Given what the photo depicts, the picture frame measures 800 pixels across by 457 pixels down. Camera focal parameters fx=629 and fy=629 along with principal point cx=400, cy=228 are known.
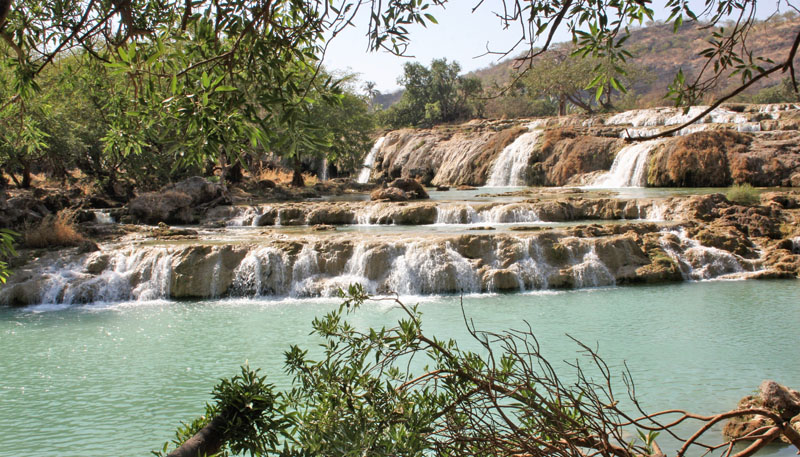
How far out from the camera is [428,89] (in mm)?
44781

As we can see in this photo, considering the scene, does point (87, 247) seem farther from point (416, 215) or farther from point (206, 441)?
point (206, 441)

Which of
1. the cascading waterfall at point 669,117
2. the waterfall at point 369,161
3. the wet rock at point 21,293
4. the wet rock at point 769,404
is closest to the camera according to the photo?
the wet rock at point 769,404

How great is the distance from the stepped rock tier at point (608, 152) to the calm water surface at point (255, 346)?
6.33m

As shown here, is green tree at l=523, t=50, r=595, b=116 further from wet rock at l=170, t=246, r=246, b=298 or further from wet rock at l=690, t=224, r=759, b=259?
wet rock at l=170, t=246, r=246, b=298

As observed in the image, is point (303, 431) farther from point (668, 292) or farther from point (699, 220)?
point (699, 220)

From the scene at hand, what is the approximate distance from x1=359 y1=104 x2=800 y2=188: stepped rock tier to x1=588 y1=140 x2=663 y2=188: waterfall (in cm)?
3

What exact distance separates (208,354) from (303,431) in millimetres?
5550

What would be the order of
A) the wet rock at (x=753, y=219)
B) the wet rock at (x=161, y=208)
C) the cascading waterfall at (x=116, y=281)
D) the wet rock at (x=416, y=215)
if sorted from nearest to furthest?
the cascading waterfall at (x=116, y=281), the wet rock at (x=753, y=219), the wet rock at (x=416, y=215), the wet rock at (x=161, y=208)

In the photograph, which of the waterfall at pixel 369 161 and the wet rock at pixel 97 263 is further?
the waterfall at pixel 369 161

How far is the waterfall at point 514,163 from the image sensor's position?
87.8ft

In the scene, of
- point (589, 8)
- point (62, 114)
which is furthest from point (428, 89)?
point (589, 8)

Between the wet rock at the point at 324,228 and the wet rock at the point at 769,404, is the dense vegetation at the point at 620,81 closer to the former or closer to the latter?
the wet rock at the point at 324,228

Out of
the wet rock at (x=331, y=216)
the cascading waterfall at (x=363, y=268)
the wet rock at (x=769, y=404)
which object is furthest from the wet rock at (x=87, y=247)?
the wet rock at (x=769, y=404)

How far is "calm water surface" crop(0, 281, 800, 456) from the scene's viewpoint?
5383 millimetres
